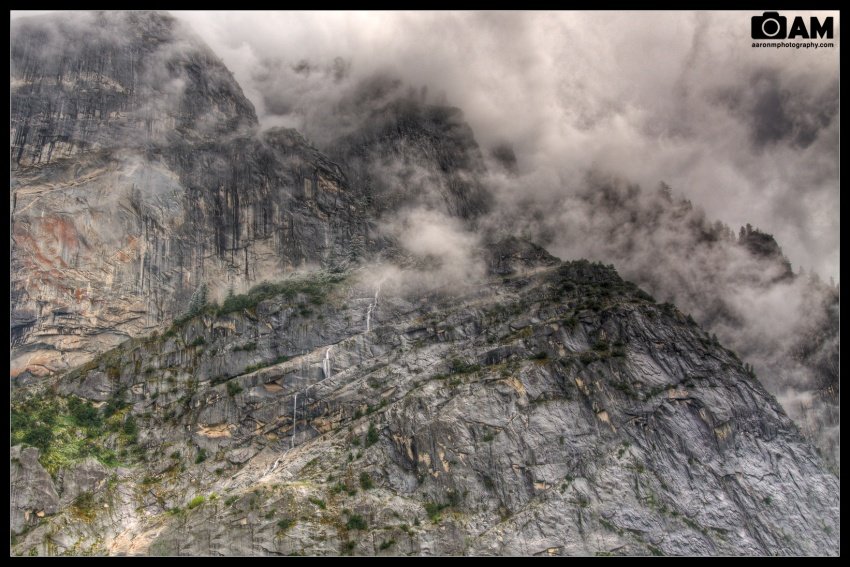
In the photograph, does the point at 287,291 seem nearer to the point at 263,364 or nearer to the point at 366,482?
the point at 263,364

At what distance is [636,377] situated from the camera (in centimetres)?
13988

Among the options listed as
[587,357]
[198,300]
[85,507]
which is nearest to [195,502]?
[85,507]

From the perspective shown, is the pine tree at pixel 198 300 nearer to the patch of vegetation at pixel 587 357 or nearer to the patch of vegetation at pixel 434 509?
the patch of vegetation at pixel 434 509

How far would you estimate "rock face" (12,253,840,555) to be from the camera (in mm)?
116375

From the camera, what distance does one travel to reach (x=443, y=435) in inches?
5049

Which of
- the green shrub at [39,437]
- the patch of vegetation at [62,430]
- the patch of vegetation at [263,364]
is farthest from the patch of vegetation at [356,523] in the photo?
the green shrub at [39,437]

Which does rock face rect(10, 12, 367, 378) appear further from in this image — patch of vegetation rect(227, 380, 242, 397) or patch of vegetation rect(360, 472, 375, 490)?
patch of vegetation rect(360, 472, 375, 490)

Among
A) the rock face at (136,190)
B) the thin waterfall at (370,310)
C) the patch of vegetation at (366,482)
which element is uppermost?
the rock face at (136,190)

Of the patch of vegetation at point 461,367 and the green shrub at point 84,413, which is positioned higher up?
the patch of vegetation at point 461,367

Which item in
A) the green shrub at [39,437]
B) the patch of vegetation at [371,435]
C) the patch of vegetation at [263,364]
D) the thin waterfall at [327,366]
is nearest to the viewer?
the green shrub at [39,437]

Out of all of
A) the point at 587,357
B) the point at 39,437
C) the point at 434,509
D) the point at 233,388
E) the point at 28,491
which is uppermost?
the point at 587,357

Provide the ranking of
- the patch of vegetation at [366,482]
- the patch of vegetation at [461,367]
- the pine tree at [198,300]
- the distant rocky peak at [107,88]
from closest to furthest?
1. the patch of vegetation at [366,482]
2. the patch of vegetation at [461,367]
3. the pine tree at [198,300]
4. the distant rocky peak at [107,88]

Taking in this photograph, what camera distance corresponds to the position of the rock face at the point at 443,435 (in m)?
116
